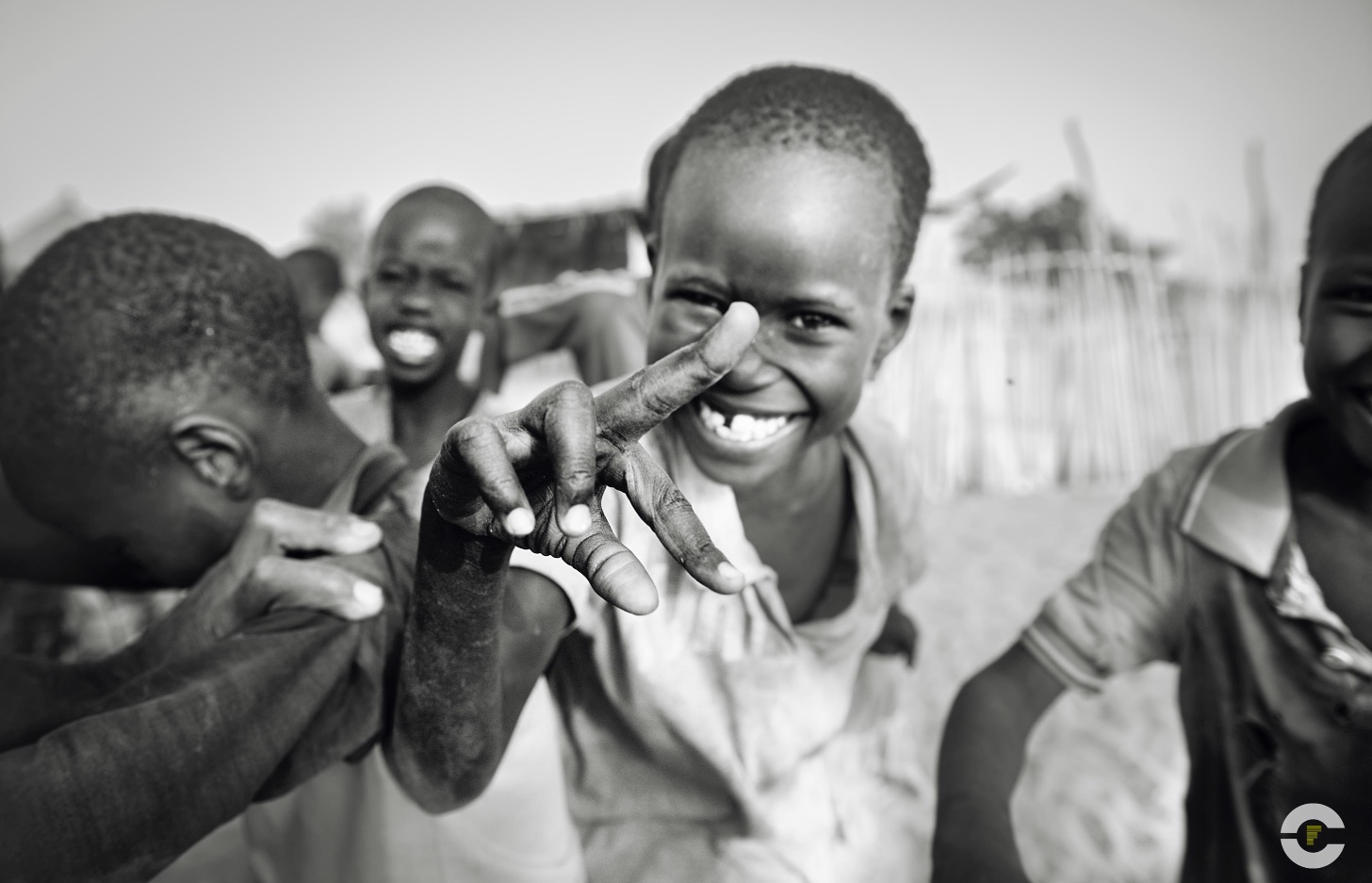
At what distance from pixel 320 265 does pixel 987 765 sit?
4196mm

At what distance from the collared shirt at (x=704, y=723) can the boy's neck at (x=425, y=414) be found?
4.48ft

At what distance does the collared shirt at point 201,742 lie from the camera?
79 cm

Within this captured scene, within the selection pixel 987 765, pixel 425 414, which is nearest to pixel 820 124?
pixel 987 765

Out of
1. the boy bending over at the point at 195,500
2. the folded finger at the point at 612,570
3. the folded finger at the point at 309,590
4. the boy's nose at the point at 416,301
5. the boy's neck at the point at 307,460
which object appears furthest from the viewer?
the boy's nose at the point at 416,301

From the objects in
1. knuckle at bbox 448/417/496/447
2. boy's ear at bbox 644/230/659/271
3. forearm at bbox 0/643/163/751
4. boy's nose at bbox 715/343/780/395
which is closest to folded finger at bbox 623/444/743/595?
knuckle at bbox 448/417/496/447

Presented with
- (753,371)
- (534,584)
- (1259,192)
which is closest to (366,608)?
(534,584)

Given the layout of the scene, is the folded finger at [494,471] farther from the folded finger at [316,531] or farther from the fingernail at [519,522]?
the folded finger at [316,531]

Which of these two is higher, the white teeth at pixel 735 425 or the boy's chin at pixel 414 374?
Answer: the white teeth at pixel 735 425

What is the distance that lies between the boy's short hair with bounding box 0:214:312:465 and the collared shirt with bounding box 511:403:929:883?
690mm

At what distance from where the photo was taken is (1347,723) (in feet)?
4.33

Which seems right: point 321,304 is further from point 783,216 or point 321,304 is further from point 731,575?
point 731,575

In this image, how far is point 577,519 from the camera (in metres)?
0.70

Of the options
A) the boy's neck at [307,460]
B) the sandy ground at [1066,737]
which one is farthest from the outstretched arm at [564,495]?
the sandy ground at [1066,737]

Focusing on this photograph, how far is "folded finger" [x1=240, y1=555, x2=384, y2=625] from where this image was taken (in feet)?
3.63
